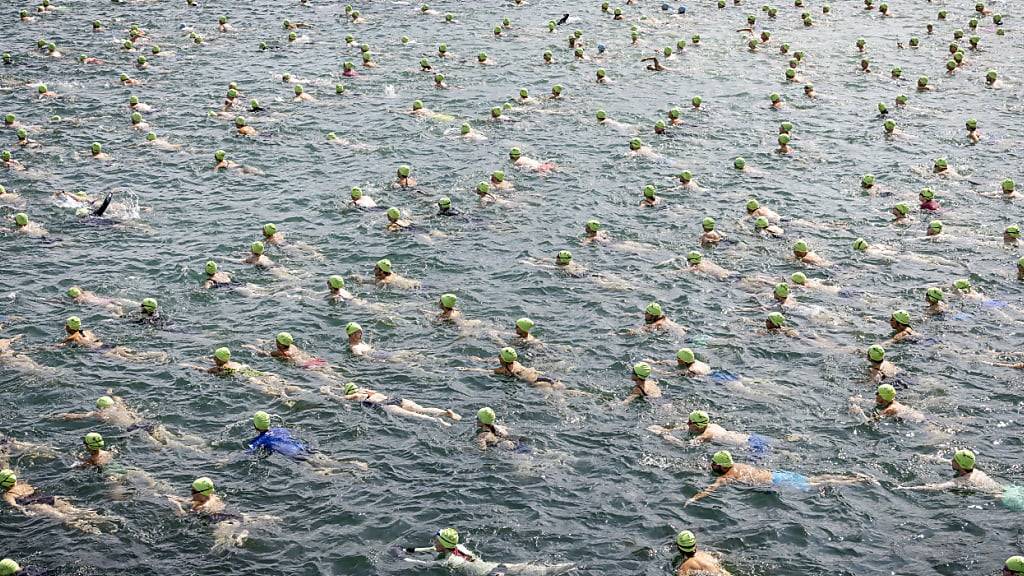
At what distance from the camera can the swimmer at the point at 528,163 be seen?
102 feet

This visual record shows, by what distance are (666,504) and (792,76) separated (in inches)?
1010

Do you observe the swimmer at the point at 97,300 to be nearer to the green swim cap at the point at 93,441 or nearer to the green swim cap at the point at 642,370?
the green swim cap at the point at 93,441

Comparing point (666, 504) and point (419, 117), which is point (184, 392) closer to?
point (666, 504)

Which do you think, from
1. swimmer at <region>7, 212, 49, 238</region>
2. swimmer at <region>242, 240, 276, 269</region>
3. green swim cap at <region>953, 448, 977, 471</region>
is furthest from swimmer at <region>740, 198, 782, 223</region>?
swimmer at <region>7, 212, 49, 238</region>

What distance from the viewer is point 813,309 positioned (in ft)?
76.0

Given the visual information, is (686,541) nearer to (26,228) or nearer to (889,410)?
(889,410)

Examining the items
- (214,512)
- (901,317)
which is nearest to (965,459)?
(901,317)

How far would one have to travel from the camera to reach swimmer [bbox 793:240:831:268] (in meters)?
25.2

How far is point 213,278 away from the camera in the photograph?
81.7 feet

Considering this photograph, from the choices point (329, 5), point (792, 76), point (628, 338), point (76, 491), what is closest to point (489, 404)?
point (628, 338)

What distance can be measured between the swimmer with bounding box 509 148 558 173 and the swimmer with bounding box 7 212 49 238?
13810 mm

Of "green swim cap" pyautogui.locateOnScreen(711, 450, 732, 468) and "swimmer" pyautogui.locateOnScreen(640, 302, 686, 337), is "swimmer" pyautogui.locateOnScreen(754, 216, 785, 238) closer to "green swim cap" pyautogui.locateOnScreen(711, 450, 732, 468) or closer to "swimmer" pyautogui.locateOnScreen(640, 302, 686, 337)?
"swimmer" pyautogui.locateOnScreen(640, 302, 686, 337)

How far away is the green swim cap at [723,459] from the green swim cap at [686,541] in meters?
2.27

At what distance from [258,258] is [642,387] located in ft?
36.7
